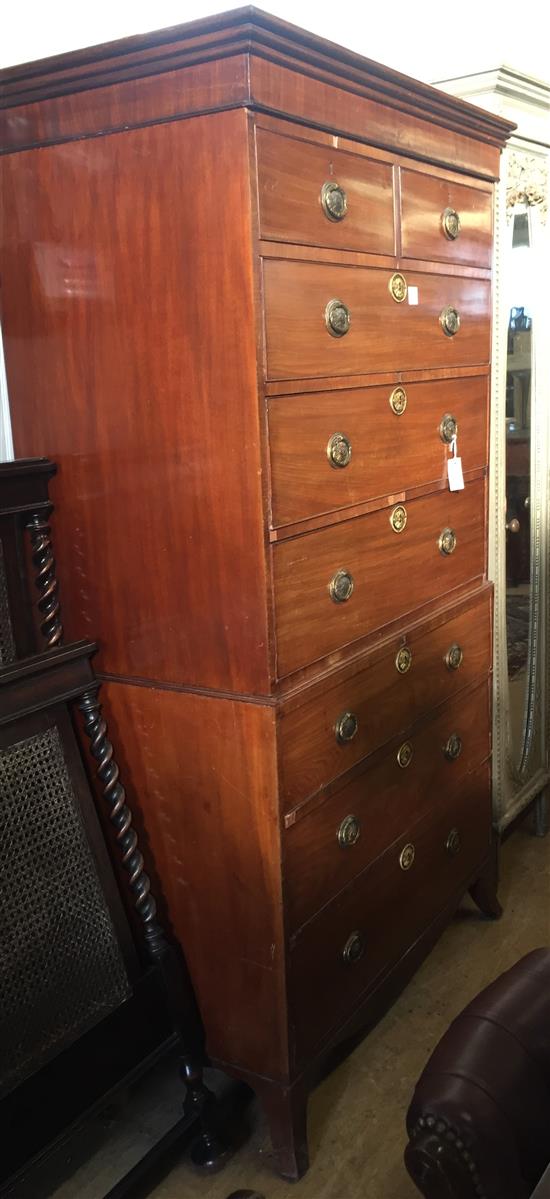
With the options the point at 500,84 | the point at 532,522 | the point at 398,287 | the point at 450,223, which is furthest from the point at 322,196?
the point at 532,522

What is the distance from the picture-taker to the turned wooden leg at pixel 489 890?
2764 mm

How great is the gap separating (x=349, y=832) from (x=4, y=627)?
2.58 feet

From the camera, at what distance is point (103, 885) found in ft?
6.43

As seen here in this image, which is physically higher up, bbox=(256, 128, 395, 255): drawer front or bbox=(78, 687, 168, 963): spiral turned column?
bbox=(256, 128, 395, 255): drawer front

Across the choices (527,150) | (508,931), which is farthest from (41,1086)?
(527,150)

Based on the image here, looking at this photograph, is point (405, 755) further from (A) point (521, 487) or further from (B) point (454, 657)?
(A) point (521, 487)

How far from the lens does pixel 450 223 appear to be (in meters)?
2.19

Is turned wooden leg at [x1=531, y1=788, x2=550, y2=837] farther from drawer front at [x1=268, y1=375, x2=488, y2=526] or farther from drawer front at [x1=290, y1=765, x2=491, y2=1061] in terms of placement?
drawer front at [x1=268, y1=375, x2=488, y2=526]

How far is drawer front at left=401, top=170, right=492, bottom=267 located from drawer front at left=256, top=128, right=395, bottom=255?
8 cm

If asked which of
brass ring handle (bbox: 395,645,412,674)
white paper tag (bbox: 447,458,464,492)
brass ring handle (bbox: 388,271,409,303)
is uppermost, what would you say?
brass ring handle (bbox: 388,271,409,303)

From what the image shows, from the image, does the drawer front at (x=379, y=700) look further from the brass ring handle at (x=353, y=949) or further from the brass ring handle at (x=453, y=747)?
the brass ring handle at (x=353, y=949)

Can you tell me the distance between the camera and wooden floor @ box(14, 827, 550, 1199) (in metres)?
1.94

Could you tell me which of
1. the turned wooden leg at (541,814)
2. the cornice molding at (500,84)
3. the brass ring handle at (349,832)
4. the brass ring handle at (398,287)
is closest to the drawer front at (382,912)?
the brass ring handle at (349,832)

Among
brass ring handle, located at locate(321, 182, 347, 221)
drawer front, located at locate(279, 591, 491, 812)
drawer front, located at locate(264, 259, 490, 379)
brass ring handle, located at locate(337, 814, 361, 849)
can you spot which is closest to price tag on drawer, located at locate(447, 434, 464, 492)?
drawer front, located at locate(264, 259, 490, 379)
